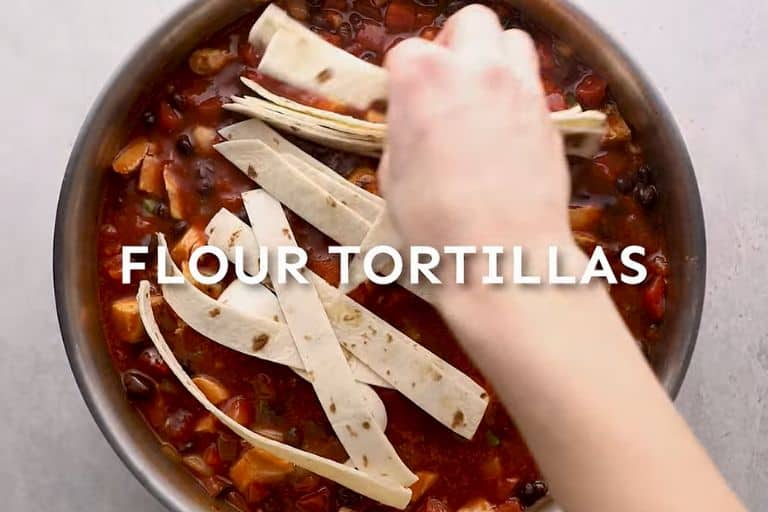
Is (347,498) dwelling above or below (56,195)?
below

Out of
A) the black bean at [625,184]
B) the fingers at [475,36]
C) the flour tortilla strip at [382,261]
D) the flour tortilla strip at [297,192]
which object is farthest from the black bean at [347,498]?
the fingers at [475,36]

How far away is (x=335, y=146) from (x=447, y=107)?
1024mm

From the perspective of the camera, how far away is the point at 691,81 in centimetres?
325

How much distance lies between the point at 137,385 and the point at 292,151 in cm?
80

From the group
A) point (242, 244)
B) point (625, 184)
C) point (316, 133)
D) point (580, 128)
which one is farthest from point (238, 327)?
point (625, 184)

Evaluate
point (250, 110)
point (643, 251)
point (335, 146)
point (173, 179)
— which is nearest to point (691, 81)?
point (643, 251)

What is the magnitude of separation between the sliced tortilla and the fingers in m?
1.08

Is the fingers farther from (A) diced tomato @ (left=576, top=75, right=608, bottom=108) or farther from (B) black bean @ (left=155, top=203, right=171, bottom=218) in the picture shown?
(B) black bean @ (left=155, top=203, right=171, bottom=218)

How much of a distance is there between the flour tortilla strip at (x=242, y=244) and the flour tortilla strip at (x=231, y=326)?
0.16 feet

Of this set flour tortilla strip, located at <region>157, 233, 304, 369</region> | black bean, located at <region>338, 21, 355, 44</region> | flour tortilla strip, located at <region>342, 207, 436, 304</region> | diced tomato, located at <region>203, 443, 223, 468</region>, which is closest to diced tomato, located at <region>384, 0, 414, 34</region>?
black bean, located at <region>338, 21, 355, 44</region>

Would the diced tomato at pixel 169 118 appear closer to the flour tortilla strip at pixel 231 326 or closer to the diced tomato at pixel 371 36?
the flour tortilla strip at pixel 231 326

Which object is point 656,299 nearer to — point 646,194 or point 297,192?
point 646,194

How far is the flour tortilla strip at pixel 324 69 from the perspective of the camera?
283 centimetres

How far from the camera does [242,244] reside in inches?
111
